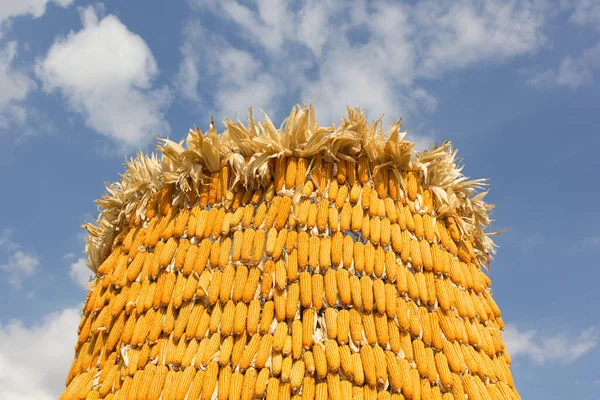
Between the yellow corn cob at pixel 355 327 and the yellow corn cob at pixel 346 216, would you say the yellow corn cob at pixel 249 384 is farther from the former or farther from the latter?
the yellow corn cob at pixel 346 216

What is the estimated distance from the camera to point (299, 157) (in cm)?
667

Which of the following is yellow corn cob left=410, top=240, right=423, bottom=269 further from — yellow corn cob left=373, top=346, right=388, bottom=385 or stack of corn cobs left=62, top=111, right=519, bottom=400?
yellow corn cob left=373, top=346, right=388, bottom=385

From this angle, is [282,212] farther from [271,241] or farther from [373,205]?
[373,205]

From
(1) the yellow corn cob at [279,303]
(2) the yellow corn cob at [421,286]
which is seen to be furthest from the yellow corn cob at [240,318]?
(2) the yellow corn cob at [421,286]

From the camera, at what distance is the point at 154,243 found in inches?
269

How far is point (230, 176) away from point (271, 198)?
A: 0.63m

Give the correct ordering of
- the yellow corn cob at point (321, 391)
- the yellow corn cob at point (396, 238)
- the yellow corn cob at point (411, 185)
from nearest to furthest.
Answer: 1. the yellow corn cob at point (321, 391)
2. the yellow corn cob at point (396, 238)
3. the yellow corn cob at point (411, 185)

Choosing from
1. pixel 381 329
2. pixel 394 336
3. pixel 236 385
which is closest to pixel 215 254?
pixel 236 385

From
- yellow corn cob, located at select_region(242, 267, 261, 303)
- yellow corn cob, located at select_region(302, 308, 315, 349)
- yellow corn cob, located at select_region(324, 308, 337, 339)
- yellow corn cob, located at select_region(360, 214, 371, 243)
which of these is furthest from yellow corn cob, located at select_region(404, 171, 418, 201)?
yellow corn cob, located at select_region(242, 267, 261, 303)

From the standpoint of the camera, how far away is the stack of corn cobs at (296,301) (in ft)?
18.6

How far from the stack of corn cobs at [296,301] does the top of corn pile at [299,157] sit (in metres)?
0.04

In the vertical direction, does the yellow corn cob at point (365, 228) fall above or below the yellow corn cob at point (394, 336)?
above

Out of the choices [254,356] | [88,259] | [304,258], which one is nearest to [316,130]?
[304,258]

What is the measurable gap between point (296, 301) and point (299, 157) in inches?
68.2
